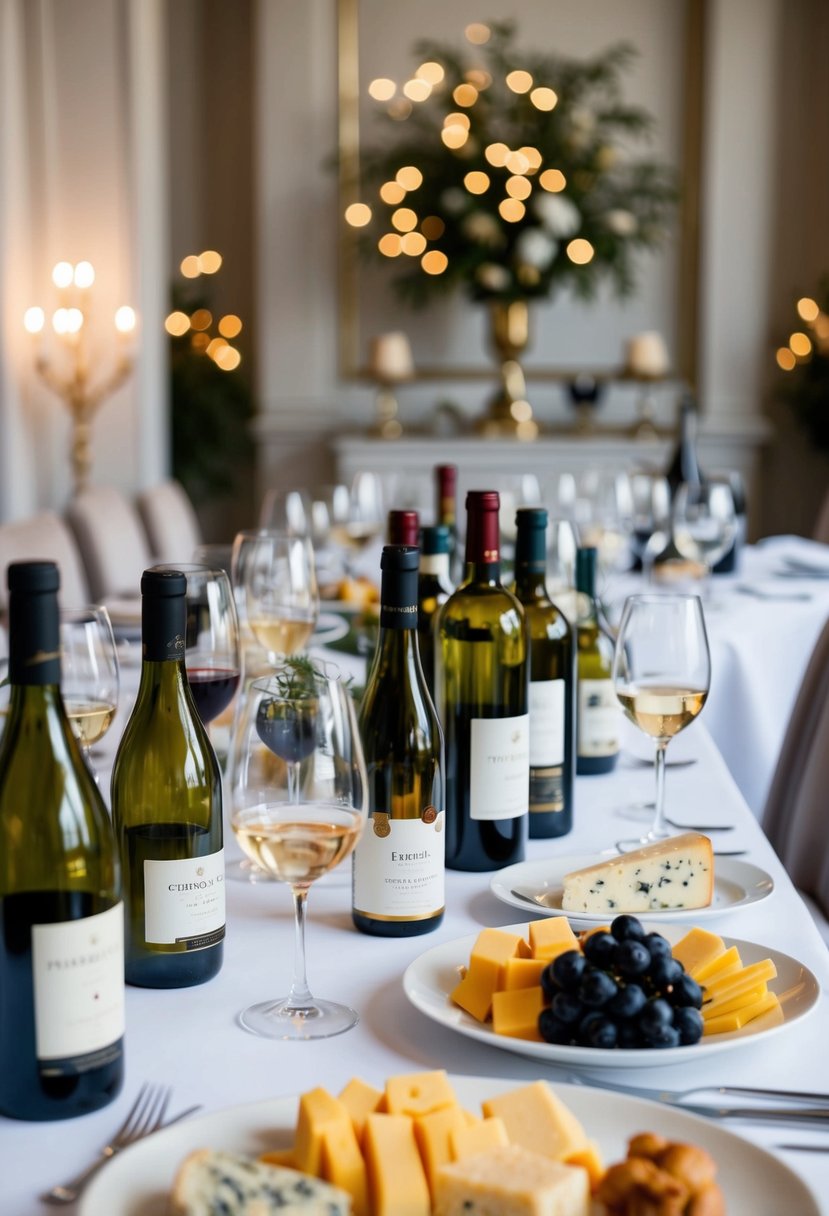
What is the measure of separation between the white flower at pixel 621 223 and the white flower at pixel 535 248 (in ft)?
1.00

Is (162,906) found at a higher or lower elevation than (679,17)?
lower

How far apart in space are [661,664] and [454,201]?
17.2 feet

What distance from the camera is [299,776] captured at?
91 centimetres

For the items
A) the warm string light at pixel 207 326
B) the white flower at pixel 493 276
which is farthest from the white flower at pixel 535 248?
the warm string light at pixel 207 326

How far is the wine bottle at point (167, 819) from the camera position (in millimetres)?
997

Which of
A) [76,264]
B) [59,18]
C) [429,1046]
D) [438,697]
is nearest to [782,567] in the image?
[438,697]

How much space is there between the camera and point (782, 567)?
12.3ft

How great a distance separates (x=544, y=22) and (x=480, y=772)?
6.37 meters

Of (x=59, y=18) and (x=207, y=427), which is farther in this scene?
(x=207, y=427)

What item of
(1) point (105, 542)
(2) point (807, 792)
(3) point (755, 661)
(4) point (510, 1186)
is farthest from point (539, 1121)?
(1) point (105, 542)

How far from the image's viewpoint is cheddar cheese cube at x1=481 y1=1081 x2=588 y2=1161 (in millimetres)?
704

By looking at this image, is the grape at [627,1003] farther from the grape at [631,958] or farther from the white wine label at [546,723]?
the white wine label at [546,723]

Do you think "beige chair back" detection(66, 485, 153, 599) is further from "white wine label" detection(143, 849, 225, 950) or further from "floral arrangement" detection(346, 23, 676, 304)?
"white wine label" detection(143, 849, 225, 950)

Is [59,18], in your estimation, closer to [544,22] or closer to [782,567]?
[544,22]
